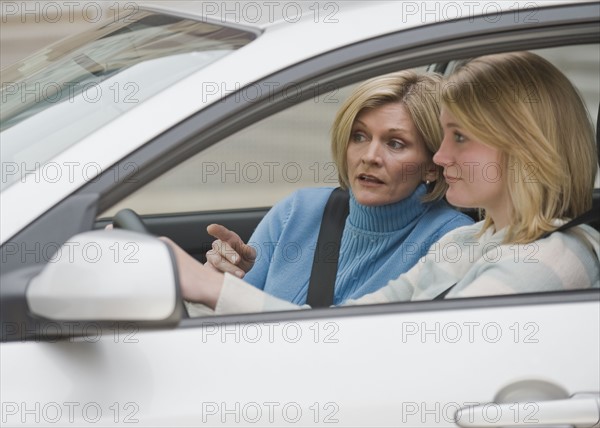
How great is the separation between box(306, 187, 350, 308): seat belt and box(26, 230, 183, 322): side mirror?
0.89 metres

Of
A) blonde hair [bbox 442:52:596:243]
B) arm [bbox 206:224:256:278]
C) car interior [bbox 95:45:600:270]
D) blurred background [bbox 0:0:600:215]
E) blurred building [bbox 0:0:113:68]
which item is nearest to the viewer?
blonde hair [bbox 442:52:596:243]

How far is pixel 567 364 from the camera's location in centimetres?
171

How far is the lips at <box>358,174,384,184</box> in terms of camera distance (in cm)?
251

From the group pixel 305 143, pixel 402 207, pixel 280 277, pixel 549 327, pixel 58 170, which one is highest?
pixel 58 170

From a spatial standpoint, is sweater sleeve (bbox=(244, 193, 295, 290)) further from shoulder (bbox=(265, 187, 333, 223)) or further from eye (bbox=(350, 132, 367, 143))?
eye (bbox=(350, 132, 367, 143))

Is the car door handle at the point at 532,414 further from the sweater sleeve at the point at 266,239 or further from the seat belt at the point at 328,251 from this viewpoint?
the sweater sleeve at the point at 266,239

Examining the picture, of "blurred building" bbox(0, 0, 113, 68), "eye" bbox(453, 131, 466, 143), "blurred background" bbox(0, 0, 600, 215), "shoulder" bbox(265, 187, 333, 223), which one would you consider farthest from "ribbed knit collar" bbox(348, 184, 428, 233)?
"blurred building" bbox(0, 0, 113, 68)

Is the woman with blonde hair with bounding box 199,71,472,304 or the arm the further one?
the arm

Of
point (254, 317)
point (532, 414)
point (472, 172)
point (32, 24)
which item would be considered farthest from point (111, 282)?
point (32, 24)

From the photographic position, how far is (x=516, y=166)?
2.08 m

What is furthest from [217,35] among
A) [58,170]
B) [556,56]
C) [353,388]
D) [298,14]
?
[556,56]

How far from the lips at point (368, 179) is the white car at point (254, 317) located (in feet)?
2.30

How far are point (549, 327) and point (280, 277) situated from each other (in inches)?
39.2

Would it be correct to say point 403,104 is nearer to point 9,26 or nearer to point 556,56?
point 556,56
